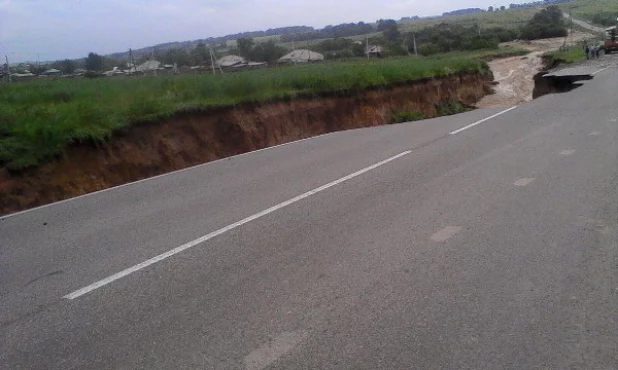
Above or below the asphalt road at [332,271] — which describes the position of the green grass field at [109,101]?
above

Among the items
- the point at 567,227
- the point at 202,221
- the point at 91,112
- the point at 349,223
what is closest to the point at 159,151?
the point at 91,112

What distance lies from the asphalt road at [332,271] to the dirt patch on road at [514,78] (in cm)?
2042

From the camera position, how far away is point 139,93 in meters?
18.9

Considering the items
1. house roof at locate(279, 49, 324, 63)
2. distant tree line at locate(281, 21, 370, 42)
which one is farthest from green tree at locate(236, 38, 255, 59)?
distant tree line at locate(281, 21, 370, 42)

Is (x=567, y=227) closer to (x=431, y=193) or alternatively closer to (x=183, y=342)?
(x=431, y=193)

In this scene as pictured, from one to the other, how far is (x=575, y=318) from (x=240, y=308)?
8.84 ft

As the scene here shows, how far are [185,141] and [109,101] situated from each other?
237cm

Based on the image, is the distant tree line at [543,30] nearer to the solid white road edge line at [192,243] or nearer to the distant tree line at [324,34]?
the distant tree line at [324,34]

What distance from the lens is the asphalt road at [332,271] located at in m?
4.85

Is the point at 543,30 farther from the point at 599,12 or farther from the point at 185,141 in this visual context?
the point at 185,141

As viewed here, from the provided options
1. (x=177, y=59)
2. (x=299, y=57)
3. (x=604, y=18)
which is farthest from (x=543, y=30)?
(x=177, y=59)

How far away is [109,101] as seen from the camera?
57.7ft

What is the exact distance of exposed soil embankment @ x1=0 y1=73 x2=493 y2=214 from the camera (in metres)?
13.1

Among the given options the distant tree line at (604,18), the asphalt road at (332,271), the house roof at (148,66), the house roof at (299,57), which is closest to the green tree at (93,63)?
the house roof at (148,66)
